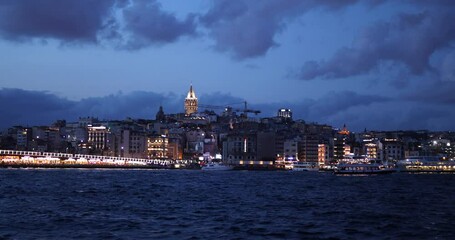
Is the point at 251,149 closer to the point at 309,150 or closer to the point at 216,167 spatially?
the point at 309,150

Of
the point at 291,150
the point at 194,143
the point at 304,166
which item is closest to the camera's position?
the point at 304,166

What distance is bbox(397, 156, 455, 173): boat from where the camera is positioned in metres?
138

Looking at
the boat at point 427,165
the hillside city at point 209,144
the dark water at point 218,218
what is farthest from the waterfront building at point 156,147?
the dark water at point 218,218

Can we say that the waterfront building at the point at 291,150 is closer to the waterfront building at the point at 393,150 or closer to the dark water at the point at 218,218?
the waterfront building at the point at 393,150

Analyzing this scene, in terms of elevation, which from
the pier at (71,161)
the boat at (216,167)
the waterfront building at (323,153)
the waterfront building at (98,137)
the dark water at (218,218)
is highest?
the waterfront building at (98,137)

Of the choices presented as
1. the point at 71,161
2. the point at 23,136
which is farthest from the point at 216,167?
the point at 23,136

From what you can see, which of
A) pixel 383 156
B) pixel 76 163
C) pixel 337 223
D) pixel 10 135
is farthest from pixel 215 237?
pixel 10 135

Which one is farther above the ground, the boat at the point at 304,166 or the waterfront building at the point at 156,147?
the waterfront building at the point at 156,147

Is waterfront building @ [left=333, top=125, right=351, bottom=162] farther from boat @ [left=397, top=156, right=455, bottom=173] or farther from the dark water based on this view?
the dark water

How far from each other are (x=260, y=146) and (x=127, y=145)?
1273 inches

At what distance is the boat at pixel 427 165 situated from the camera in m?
138

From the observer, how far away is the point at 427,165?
457 feet

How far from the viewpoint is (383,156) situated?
171 metres

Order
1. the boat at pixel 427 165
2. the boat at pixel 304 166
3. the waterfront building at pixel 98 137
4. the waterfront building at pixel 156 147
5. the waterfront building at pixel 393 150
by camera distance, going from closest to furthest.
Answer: the boat at pixel 427 165 → the boat at pixel 304 166 → the waterfront building at pixel 156 147 → the waterfront building at pixel 393 150 → the waterfront building at pixel 98 137
